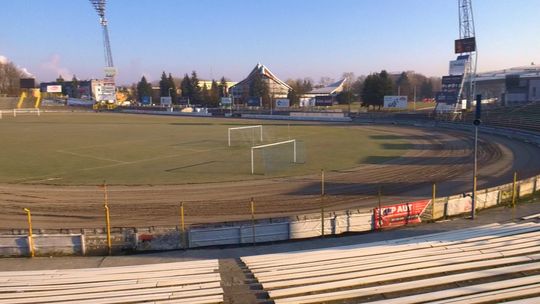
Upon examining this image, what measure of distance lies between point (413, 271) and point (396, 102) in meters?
80.7

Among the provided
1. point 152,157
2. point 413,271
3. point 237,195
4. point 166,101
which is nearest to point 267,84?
point 166,101

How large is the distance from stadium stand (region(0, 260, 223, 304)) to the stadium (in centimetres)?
4

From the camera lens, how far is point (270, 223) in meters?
13.9

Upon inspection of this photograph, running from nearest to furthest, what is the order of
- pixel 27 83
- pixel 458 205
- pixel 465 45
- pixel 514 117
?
pixel 458 205
pixel 514 117
pixel 465 45
pixel 27 83

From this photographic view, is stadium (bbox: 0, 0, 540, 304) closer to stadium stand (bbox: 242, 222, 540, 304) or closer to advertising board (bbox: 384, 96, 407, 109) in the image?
stadium stand (bbox: 242, 222, 540, 304)

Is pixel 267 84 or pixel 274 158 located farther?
pixel 267 84

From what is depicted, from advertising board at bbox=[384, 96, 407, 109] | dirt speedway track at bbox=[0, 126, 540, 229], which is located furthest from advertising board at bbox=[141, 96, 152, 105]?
dirt speedway track at bbox=[0, 126, 540, 229]

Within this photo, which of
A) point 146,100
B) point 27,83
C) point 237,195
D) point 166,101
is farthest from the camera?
point 146,100

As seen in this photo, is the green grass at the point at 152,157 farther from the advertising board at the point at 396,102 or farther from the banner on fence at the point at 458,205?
the advertising board at the point at 396,102

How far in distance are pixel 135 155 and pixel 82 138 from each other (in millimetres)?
18410

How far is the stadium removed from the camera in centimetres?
932

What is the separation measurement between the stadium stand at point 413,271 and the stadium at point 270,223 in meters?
0.04

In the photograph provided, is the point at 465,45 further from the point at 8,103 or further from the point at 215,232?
the point at 8,103

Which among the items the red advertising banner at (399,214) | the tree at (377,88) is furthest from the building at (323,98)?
the red advertising banner at (399,214)
